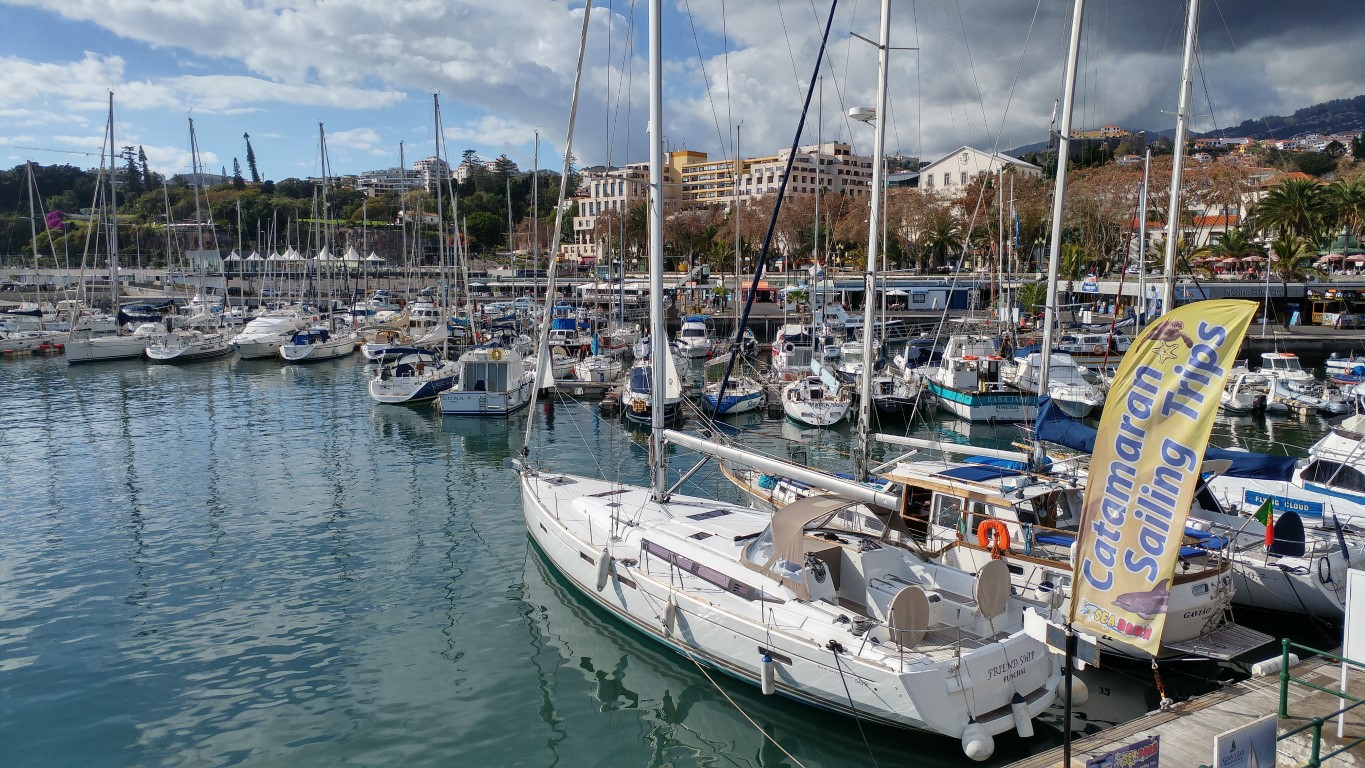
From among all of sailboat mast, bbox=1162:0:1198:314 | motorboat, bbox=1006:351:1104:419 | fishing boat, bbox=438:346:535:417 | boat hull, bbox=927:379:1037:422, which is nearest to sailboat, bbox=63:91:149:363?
fishing boat, bbox=438:346:535:417

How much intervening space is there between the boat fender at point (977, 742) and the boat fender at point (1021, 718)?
529 millimetres

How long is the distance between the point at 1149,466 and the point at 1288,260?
67.8m

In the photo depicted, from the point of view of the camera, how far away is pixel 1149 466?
336 inches

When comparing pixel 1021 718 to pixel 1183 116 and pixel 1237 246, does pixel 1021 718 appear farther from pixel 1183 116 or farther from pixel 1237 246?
pixel 1237 246

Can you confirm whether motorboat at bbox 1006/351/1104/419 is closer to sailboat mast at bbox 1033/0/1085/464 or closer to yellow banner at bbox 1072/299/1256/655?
sailboat mast at bbox 1033/0/1085/464

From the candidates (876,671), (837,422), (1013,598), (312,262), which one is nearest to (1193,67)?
(1013,598)

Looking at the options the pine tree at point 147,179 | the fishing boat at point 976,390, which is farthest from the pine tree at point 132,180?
the fishing boat at point 976,390

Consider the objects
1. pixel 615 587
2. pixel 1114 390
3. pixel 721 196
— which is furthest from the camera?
pixel 721 196

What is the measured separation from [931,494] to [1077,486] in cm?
280

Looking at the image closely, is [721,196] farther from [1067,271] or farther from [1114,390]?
[1114,390]

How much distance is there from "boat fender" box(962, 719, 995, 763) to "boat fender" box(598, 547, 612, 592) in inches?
267

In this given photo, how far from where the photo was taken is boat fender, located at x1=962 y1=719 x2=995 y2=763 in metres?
11.5

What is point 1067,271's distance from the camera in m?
78.1

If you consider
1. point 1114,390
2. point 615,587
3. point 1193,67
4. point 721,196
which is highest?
point 721,196
